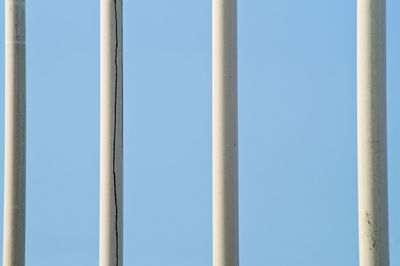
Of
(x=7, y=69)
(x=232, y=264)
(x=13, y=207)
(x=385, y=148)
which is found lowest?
(x=232, y=264)

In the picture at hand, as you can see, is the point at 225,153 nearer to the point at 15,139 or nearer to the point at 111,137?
the point at 111,137

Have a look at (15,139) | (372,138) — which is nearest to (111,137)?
(15,139)

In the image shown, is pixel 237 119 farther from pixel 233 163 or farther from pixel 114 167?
pixel 114 167

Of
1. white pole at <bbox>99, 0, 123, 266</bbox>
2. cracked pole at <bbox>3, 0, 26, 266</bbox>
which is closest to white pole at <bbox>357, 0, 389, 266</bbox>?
white pole at <bbox>99, 0, 123, 266</bbox>

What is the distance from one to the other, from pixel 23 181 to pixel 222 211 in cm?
501

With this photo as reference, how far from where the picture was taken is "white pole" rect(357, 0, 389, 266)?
1980 centimetres

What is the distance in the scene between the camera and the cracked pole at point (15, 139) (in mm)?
19297

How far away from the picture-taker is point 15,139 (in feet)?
63.5

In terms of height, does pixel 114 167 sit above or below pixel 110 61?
below

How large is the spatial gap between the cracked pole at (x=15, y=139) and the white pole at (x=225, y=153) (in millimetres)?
4837

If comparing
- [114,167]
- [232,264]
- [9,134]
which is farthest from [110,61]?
[232,264]

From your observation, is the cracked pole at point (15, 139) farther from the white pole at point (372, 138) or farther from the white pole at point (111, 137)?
the white pole at point (372, 138)

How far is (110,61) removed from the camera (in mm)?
22453

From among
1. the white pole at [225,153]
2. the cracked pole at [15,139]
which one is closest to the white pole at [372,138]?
the white pole at [225,153]
